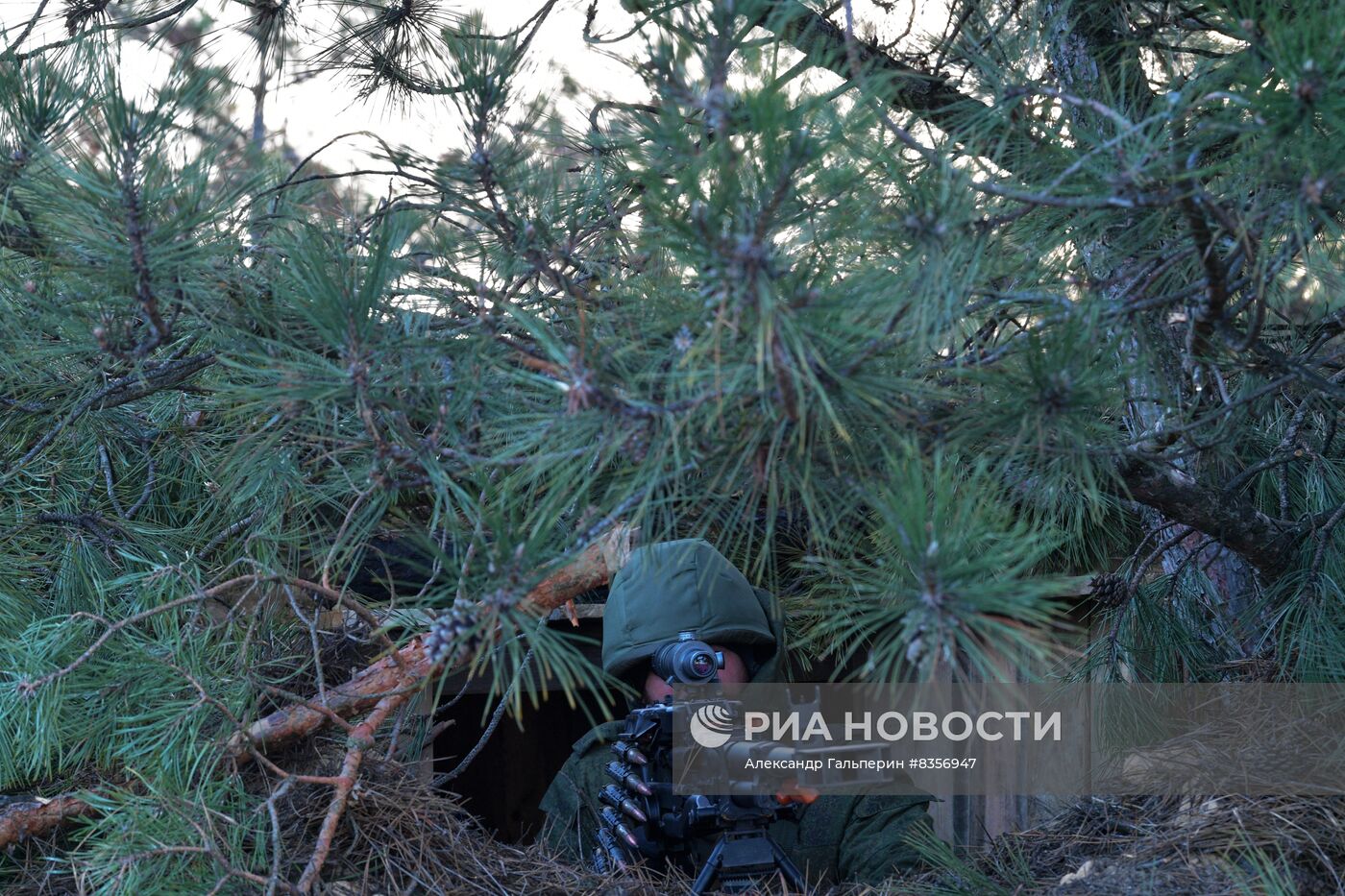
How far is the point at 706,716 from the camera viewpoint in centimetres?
161

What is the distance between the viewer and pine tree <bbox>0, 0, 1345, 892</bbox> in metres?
0.77

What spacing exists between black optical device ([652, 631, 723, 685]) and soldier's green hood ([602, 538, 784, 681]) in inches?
10.1

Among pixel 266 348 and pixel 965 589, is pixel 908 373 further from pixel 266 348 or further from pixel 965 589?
pixel 266 348

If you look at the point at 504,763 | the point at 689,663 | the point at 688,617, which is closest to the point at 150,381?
the point at 689,663

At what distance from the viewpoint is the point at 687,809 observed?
164 cm

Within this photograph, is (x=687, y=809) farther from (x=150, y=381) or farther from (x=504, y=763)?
(x=504, y=763)

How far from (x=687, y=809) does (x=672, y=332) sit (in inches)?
39.9

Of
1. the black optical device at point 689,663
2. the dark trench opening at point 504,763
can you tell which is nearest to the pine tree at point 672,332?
the black optical device at point 689,663

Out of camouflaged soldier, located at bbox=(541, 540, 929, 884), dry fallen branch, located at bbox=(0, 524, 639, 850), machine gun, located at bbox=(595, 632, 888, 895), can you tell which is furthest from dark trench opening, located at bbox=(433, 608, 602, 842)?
dry fallen branch, located at bbox=(0, 524, 639, 850)

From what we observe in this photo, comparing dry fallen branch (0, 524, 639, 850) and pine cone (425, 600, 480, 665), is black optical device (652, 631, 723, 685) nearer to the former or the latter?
dry fallen branch (0, 524, 639, 850)

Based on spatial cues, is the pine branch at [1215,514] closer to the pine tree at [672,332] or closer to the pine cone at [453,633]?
the pine tree at [672,332]

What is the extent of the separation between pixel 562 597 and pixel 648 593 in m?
0.34

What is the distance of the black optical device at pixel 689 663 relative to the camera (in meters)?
1.65

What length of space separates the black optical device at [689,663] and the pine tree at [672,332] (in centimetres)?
42
